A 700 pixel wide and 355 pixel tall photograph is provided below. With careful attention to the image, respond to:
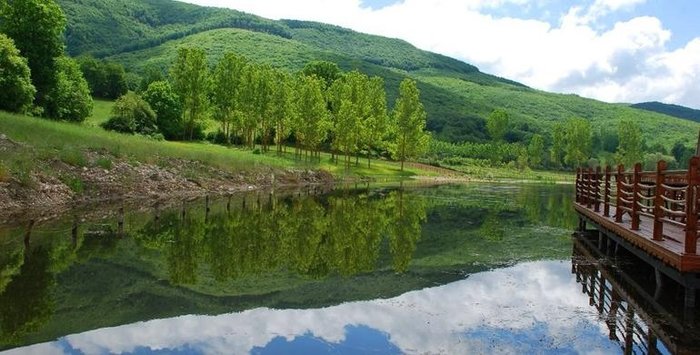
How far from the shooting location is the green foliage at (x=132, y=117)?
65312 mm

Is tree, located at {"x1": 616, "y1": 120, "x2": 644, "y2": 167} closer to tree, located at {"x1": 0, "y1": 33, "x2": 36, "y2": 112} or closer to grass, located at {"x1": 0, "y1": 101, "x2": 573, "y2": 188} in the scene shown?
grass, located at {"x1": 0, "y1": 101, "x2": 573, "y2": 188}

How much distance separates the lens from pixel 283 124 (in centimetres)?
7312

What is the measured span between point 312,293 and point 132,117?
196 feet

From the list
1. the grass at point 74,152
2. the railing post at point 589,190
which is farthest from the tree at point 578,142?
the railing post at point 589,190

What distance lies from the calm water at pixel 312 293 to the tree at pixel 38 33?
32296 millimetres

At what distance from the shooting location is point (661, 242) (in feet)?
40.5

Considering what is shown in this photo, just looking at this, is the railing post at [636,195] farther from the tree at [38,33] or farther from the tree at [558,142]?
the tree at [558,142]

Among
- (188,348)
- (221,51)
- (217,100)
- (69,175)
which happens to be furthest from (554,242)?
(221,51)

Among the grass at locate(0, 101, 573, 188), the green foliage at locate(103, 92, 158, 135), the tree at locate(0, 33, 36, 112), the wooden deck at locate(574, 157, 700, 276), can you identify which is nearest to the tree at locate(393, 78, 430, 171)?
the grass at locate(0, 101, 573, 188)

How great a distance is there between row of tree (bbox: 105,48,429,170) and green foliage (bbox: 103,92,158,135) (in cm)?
11

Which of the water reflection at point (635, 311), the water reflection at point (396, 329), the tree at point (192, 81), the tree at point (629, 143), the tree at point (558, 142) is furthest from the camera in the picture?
the tree at point (558, 142)

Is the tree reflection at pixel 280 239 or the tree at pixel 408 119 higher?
the tree at pixel 408 119

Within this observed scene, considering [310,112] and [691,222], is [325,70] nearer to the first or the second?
[310,112]

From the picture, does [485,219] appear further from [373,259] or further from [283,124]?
[283,124]
